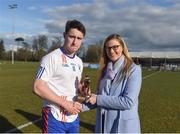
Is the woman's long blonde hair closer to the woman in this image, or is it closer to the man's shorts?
the woman

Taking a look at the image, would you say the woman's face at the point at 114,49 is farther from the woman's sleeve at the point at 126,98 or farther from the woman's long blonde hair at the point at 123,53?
the woman's sleeve at the point at 126,98

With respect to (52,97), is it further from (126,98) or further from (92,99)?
(126,98)

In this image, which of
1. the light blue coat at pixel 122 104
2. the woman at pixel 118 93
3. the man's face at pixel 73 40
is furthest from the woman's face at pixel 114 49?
the man's face at pixel 73 40

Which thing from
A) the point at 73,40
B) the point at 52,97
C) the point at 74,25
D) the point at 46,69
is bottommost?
the point at 52,97

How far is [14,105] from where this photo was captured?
15.8 m

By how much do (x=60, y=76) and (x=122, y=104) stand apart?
90cm

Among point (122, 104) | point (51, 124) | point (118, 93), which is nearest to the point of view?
point (122, 104)

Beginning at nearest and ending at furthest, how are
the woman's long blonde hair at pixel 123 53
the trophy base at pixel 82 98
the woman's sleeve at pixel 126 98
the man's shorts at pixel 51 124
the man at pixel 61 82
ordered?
the woman's sleeve at pixel 126 98, the woman's long blonde hair at pixel 123 53, the trophy base at pixel 82 98, the man at pixel 61 82, the man's shorts at pixel 51 124

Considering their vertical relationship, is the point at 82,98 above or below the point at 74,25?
below

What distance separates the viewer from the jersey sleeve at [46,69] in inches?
172

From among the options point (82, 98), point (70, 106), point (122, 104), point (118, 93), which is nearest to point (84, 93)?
point (82, 98)

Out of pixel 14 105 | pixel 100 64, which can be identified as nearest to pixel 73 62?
pixel 100 64

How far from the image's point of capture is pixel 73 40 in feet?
14.6

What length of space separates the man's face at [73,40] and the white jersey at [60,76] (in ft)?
0.33
